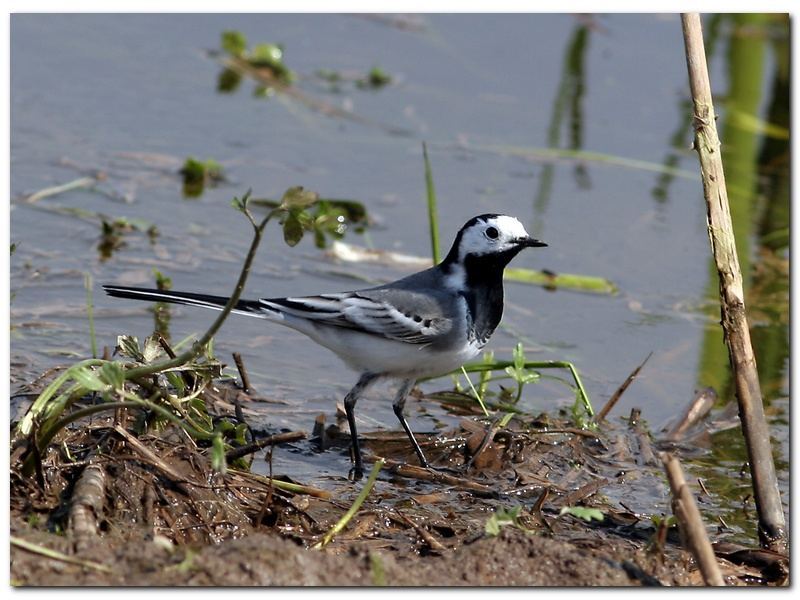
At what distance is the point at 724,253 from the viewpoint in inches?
193

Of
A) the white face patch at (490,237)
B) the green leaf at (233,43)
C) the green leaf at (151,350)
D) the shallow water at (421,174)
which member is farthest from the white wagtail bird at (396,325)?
the green leaf at (233,43)

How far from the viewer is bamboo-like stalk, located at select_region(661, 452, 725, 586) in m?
→ 4.18

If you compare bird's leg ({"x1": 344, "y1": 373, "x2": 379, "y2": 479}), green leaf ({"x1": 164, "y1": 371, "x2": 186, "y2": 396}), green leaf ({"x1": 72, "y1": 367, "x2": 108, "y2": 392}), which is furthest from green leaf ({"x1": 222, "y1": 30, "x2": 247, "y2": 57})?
green leaf ({"x1": 72, "y1": 367, "x2": 108, "y2": 392})

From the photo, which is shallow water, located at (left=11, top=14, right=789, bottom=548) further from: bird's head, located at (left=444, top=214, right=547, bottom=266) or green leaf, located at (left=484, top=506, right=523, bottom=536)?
green leaf, located at (left=484, top=506, right=523, bottom=536)

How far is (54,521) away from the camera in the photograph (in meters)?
4.45

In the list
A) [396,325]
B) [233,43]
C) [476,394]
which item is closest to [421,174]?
[233,43]

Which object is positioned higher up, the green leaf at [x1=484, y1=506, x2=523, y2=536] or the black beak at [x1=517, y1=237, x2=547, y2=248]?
the black beak at [x1=517, y1=237, x2=547, y2=248]

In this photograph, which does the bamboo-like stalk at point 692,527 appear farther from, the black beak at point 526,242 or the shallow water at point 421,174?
the black beak at point 526,242

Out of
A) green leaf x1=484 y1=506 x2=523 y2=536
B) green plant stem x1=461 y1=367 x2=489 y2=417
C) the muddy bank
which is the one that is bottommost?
the muddy bank

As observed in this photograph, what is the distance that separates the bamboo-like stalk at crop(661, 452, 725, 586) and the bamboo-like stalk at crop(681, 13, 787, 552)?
2.78 ft

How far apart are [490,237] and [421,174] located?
382cm

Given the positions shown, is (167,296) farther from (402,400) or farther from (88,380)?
(88,380)

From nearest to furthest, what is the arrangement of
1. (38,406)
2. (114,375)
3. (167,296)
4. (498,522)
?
(114,375), (38,406), (498,522), (167,296)

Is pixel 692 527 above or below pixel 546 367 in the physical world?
below
